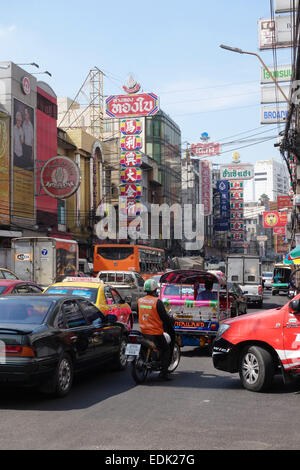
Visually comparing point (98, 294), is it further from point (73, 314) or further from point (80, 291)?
point (73, 314)

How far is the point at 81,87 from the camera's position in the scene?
6250 cm

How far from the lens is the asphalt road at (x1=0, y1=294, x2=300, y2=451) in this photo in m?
6.27

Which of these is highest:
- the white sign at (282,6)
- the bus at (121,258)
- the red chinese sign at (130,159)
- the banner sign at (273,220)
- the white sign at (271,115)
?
the white sign at (282,6)

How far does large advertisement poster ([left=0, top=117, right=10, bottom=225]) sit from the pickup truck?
13.5m

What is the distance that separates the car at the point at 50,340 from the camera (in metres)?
8.06

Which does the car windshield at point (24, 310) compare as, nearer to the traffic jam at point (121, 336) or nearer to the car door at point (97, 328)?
the traffic jam at point (121, 336)

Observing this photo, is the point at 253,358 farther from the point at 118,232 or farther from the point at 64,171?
the point at 118,232

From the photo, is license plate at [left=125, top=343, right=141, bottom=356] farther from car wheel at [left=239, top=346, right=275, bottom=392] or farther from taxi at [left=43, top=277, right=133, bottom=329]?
taxi at [left=43, top=277, right=133, bottom=329]

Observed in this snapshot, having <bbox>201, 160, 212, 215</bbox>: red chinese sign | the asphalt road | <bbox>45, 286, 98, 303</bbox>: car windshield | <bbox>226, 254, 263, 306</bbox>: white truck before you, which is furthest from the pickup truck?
<bbox>201, 160, 212, 215</bbox>: red chinese sign

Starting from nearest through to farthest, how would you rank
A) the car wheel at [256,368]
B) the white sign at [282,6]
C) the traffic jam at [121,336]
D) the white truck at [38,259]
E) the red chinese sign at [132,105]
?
the traffic jam at [121,336]
the car wheel at [256,368]
the white sign at [282,6]
the white truck at [38,259]
the red chinese sign at [132,105]

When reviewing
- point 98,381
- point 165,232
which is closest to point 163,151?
point 165,232

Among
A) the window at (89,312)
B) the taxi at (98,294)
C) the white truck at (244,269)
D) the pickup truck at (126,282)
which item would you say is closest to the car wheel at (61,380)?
the window at (89,312)

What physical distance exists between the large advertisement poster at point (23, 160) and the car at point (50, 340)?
1156 inches
